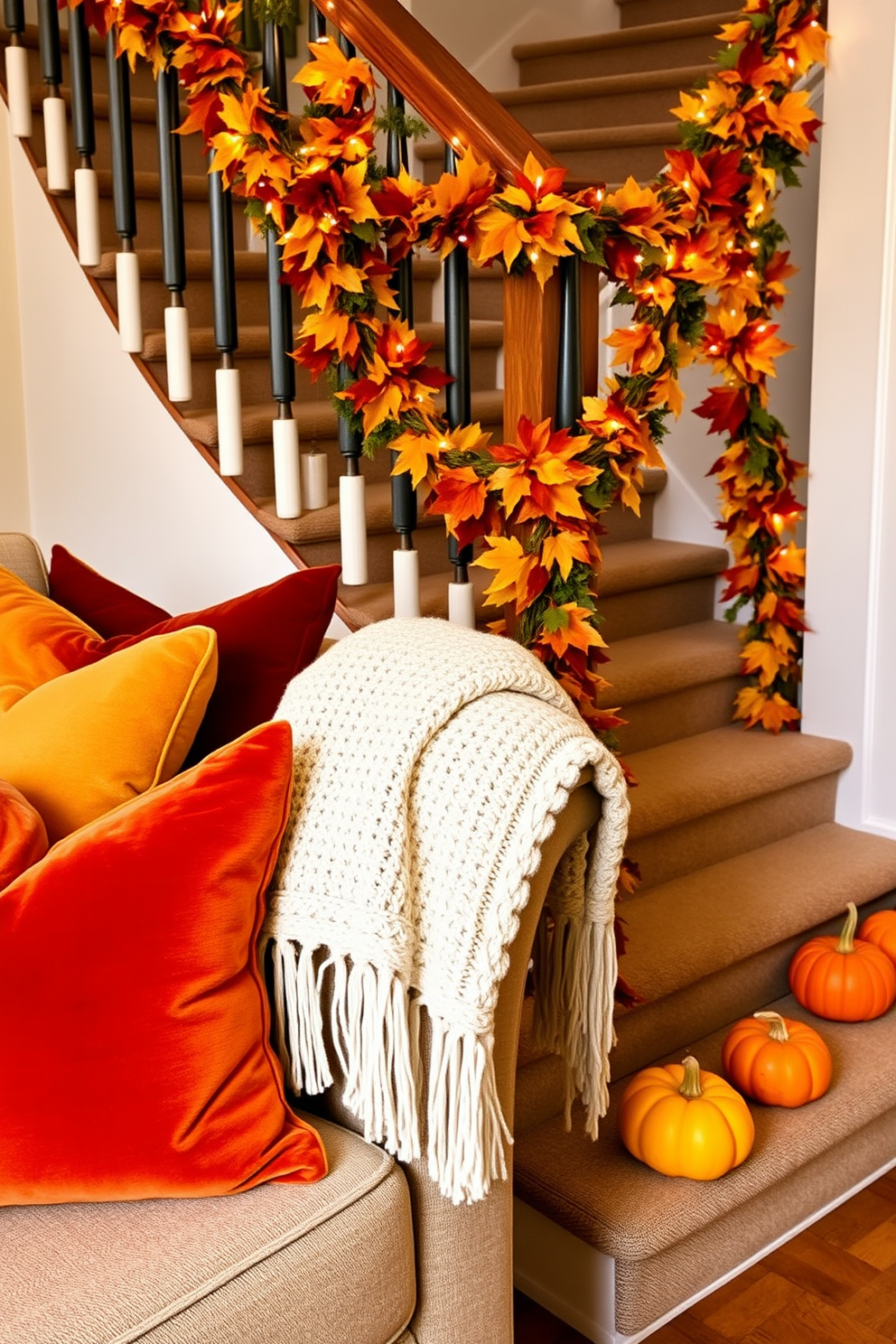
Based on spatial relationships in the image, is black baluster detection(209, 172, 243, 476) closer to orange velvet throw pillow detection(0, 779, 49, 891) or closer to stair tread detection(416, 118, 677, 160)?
orange velvet throw pillow detection(0, 779, 49, 891)

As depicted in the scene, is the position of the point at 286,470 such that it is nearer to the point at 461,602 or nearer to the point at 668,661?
the point at 461,602

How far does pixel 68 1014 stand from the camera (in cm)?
121

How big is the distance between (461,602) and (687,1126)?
850 millimetres

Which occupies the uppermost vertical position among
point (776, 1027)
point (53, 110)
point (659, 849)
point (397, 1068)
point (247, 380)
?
point (53, 110)

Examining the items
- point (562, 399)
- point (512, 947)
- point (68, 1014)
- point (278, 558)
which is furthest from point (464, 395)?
point (68, 1014)

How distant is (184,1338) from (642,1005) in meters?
1.16

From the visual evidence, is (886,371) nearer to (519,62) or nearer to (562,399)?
(562,399)

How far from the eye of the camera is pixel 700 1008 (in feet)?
7.56

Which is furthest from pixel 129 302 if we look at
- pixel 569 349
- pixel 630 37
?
pixel 630 37

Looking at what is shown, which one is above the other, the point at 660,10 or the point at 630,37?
the point at 660,10

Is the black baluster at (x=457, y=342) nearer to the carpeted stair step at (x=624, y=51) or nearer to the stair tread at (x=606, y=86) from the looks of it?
the stair tread at (x=606, y=86)

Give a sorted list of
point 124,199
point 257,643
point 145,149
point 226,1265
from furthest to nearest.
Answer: point 145,149 < point 124,199 < point 257,643 < point 226,1265

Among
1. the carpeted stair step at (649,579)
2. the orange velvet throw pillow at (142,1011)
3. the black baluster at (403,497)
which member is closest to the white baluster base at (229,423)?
the black baluster at (403,497)

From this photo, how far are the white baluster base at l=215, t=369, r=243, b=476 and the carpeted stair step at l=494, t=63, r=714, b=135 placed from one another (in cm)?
192
